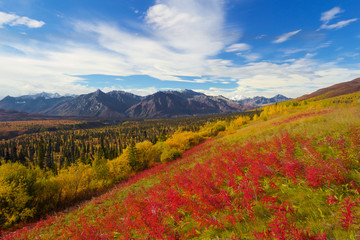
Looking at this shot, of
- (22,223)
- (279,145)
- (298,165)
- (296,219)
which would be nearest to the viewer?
(296,219)

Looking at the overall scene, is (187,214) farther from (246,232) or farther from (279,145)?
(279,145)

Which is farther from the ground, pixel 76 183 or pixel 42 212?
pixel 76 183

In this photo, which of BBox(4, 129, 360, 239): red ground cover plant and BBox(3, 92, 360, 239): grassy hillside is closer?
BBox(3, 92, 360, 239): grassy hillside

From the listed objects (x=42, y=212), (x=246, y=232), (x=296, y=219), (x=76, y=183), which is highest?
(x=296, y=219)

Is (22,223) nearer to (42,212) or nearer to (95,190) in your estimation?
(42,212)

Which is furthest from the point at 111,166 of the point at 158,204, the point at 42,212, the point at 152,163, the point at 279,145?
the point at 279,145

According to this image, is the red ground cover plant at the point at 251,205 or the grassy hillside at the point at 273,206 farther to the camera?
the red ground cover plant at the point at 251,205

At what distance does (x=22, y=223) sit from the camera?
2552 centimetres

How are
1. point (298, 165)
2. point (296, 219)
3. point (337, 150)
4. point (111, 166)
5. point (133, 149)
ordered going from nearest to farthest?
point (296, 219)
point (298, 165)
point (337, 150)
point (111, 166)
point (133, 149)

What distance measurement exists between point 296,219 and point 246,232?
56.1 inches

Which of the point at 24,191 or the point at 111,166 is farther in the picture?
the point at 111,166

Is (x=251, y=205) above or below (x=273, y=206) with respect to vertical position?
below

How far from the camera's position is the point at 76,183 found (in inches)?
1352

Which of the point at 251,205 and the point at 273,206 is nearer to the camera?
the point at 273,206
